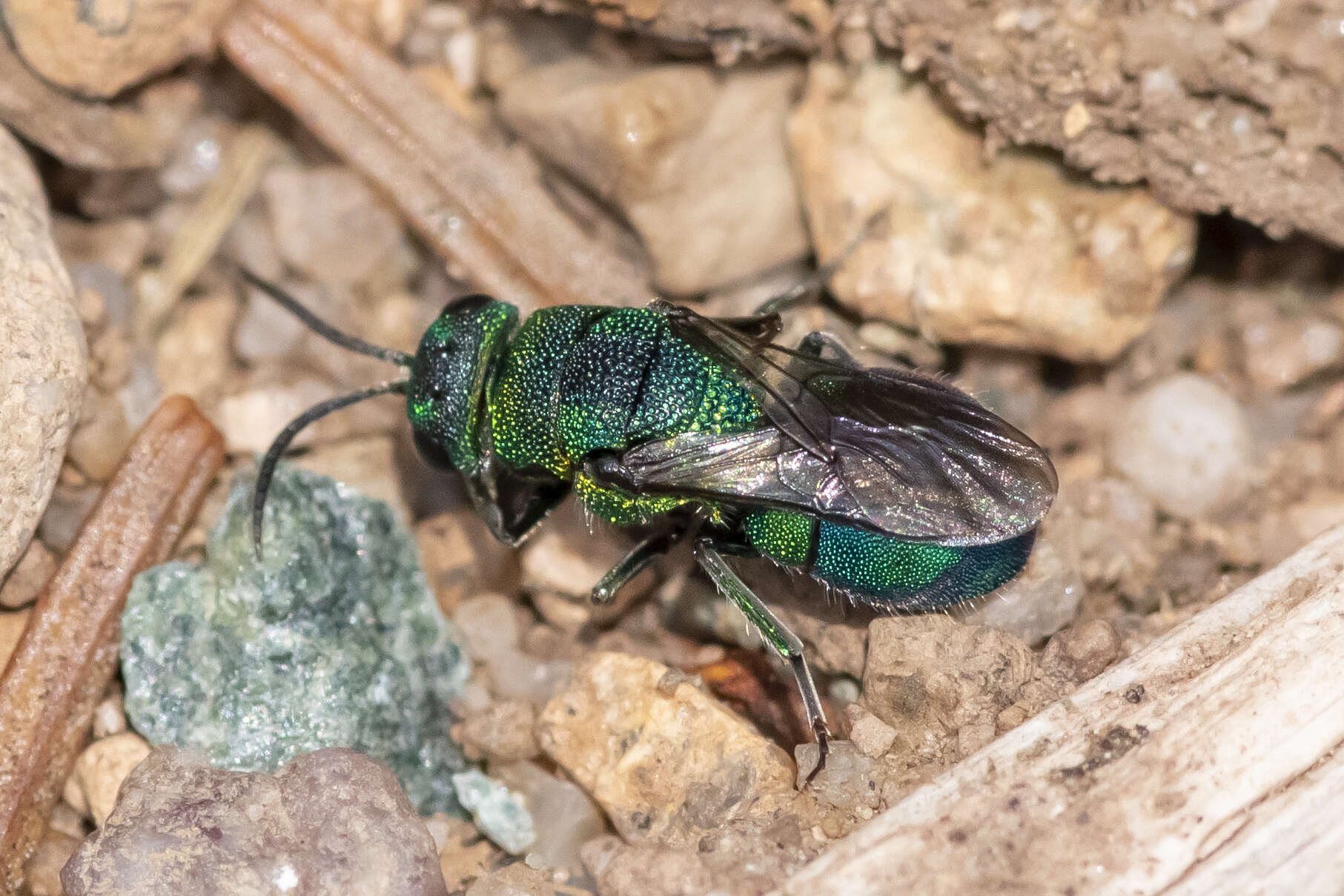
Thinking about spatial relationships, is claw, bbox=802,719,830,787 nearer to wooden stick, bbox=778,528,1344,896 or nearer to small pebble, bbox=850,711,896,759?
small pebble, bbox=850,711,896,759

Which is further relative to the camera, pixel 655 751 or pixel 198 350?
pixel 198 350

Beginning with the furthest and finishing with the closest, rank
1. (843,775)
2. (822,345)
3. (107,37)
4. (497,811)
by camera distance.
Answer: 1. (107,37)
2. (822,345)
3. (497,811)
4. (843,775)

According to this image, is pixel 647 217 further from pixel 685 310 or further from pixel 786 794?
pixel 786 794

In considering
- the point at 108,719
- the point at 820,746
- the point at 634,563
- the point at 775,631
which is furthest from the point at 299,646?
the point at 820,746

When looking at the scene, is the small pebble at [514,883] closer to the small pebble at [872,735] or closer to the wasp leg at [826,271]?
the small pebble at [872,735]

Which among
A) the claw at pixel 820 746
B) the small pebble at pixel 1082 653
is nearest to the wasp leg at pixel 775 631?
the claw at pixel 820 746

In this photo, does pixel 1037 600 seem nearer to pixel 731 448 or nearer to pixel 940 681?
pixel 940 681
